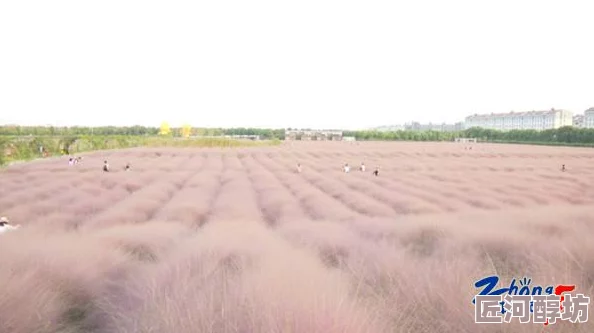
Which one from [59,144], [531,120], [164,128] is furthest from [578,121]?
[59,144]

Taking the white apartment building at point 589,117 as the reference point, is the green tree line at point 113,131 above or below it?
below

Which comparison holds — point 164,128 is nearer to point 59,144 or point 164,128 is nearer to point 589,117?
point 59,144

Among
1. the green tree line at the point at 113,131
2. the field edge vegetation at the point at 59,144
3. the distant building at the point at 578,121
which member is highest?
the distant building at the point at 578,121

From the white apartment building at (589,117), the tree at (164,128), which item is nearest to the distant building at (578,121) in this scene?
the white apartment building at (589,117)

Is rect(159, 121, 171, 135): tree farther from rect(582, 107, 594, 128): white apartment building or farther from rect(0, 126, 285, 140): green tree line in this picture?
rect(582, 107, 594, 128): white apartment building

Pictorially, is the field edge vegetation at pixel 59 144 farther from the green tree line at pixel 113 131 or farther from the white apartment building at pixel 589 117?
the white apartment building at pixel 589 117

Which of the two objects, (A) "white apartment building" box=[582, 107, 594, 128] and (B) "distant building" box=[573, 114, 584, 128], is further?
(B) "distant building" box=[573, 114, 584, 128]

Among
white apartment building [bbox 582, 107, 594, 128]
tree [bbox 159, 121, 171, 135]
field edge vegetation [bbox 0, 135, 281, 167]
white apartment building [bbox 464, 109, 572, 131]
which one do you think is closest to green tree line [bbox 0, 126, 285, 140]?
tree [bbox 159, 121, 171, 135]

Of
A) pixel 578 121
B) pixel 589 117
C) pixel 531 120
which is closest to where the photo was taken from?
pixel 589 117

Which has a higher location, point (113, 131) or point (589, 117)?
point (589, 117)
